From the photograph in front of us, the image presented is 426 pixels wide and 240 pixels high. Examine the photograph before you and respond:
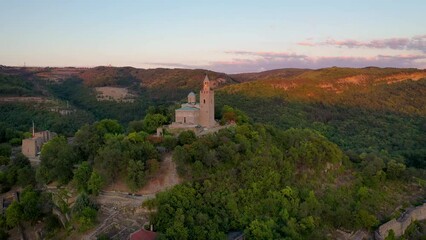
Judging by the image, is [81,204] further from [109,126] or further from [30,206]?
[109,126]

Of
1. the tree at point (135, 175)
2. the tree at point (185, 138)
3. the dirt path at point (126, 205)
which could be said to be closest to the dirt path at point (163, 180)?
the dirt path at point (126, 205)

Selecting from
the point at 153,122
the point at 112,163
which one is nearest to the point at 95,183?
the point at 112,163

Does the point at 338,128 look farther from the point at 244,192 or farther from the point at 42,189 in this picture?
the point at 42,189

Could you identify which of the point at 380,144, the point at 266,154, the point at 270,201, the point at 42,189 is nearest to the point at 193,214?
the point at 270,201

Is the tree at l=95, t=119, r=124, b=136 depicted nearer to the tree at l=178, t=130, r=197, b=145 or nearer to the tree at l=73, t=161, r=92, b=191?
the tree at l=73, t=161, r=92, b=191

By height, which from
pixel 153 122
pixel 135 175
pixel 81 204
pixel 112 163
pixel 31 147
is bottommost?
pixel 81 204

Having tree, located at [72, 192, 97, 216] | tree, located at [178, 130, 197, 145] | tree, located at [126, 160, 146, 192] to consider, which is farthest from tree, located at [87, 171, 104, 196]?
tree, located at [178, 130, 197, 145]

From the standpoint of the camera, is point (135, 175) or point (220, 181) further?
point (220, 181)
